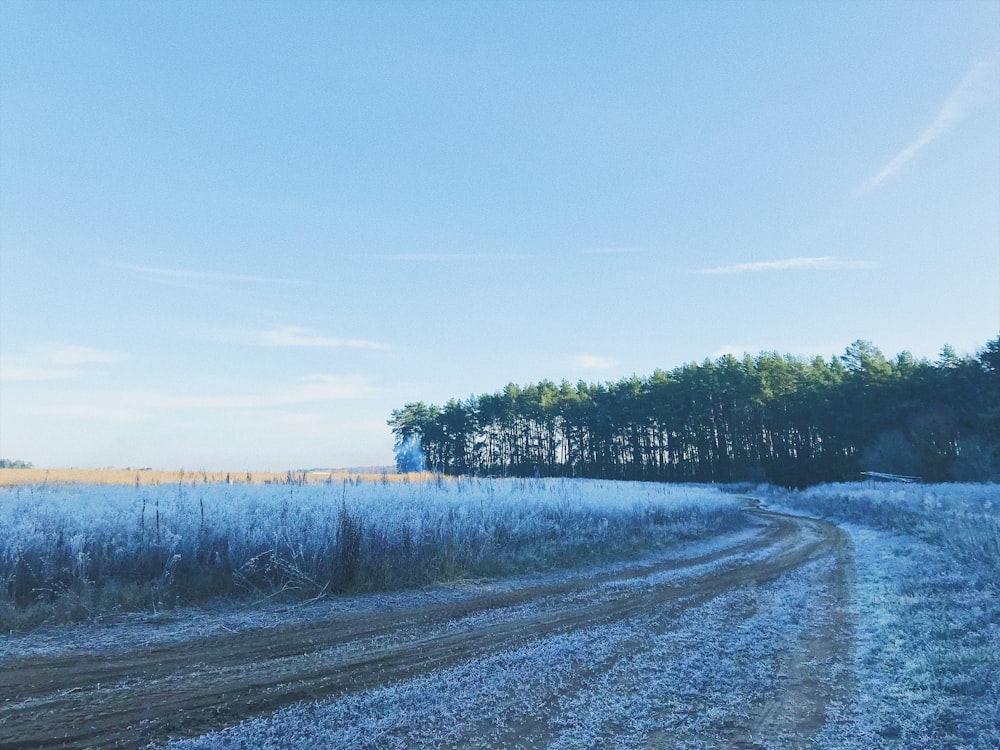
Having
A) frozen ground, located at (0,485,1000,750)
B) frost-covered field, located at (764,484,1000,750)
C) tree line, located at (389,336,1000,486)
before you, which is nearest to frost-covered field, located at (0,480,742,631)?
frozen ground, located at (0,485,1000,750)

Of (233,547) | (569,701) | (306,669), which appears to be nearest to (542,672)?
(569,701)

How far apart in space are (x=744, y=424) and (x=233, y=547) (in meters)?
67.3

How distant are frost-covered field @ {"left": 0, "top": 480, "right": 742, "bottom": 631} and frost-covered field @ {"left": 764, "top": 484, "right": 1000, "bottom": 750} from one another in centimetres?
646

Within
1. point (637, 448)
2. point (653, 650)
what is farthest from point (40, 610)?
point (637, 448)

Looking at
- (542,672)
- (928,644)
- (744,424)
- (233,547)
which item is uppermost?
(744,424)

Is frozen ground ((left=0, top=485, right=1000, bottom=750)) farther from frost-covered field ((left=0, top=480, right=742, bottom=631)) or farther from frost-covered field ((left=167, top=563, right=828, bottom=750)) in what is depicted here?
frost-covered field ((left=0, top=480, right=742, bottom=631))

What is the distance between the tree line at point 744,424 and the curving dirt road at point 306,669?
145ft

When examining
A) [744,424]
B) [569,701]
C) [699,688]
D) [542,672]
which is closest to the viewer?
[569,701]

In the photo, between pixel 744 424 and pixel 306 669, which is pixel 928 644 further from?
pixel 744 424

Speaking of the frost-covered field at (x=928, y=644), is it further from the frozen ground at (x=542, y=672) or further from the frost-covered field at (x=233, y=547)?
the frost-covered field at (x=233, y=547)

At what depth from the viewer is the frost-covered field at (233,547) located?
771 cm

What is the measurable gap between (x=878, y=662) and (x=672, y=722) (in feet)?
9.34

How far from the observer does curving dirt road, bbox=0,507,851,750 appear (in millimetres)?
4035

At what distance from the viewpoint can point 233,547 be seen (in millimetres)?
9125
